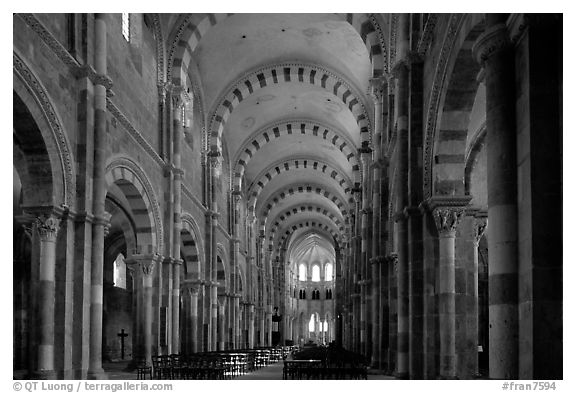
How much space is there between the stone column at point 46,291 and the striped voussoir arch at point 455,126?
8159 millimetres

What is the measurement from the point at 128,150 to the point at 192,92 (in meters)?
10.4

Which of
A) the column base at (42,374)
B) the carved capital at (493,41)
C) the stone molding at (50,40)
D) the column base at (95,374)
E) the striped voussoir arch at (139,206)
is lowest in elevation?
the column base at (95,374)

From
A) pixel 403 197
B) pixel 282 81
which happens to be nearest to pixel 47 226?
pixel 403 197

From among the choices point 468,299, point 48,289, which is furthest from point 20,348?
point 468,299

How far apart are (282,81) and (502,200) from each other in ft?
83.4

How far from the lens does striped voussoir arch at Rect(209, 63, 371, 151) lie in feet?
109

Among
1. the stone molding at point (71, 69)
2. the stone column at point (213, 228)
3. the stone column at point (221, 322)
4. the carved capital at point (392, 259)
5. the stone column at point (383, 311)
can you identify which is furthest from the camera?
the stone column at point (221, 322)

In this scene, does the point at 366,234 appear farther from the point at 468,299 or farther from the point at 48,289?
the point at 48,289

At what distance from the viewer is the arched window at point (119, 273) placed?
3833cm

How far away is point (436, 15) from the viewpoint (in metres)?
15.1

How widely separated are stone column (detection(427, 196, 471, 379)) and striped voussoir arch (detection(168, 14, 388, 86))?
9706 millimetres

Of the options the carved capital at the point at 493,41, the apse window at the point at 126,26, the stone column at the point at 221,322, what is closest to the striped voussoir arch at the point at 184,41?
the apse window at the point at 126,26

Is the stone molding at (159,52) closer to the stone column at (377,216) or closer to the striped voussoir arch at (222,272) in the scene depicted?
the stone column at (377,216)

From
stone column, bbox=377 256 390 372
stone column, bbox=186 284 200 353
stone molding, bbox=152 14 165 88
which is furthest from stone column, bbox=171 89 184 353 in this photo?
stone column, bbox=377 256 390 372
